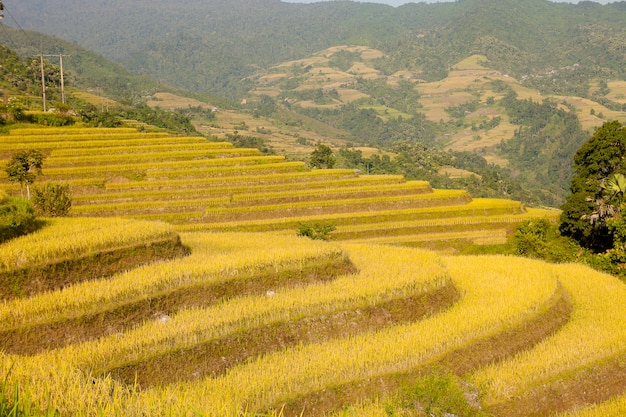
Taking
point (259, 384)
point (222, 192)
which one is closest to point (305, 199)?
point (222, 192)

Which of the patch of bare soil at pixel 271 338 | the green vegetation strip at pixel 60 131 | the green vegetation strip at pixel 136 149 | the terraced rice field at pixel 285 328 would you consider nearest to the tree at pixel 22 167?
the green vegetation strip at pixel 136 149

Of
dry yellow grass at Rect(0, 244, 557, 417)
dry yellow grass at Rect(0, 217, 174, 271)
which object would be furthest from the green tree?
dry yellow grass at Rect(0, 217, 174, 271)

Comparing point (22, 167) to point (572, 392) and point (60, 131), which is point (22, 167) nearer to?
point (60, 131)

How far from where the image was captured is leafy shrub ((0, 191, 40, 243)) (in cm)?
1145

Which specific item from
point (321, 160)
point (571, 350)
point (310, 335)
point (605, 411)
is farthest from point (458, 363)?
point (321, 160)

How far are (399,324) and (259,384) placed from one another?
517 centimetres

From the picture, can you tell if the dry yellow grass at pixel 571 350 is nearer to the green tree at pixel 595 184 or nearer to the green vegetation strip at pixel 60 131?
the green tree at pixel 595 184

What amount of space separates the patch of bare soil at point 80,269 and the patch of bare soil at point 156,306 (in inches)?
60.3

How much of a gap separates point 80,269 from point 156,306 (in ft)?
7.37

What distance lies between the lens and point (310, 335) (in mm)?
10992

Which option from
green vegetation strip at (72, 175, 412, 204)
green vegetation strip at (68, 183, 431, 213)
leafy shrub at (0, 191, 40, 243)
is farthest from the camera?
green vegetation strip at (72, 175, 412, 204)

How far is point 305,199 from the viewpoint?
39406mm

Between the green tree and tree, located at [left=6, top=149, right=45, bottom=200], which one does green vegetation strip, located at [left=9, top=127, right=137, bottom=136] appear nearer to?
tree, located at [left=6, top=149, right=45, bottom=200]

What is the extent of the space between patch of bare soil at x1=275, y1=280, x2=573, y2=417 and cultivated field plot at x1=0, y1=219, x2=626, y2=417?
29mm
